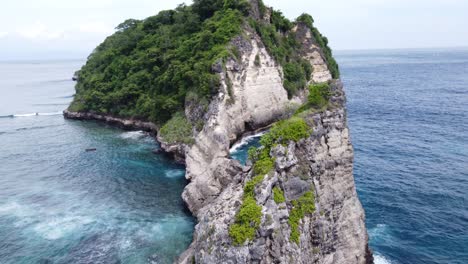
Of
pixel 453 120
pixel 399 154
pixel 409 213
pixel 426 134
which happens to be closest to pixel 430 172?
pixel 399 154

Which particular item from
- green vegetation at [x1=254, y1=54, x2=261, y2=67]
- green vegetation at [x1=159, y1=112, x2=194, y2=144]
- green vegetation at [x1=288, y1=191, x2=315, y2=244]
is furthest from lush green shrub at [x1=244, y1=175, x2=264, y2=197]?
green vegetation at [x1=254, y1=54, x2=261, y2=67]

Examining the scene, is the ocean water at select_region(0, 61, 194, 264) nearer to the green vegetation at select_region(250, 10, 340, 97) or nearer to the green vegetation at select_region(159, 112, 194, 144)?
the green vegetation at select_region(159, 112, 194, 144)

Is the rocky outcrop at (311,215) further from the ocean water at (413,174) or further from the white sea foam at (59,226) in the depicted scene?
the white sea foam at (59,226)

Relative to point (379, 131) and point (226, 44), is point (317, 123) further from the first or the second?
point (379, 131)

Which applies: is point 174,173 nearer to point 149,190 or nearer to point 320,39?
point 149,190

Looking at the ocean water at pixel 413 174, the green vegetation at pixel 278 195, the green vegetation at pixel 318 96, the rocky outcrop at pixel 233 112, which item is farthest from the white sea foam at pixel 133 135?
the green vegetation at pixel 278 195
